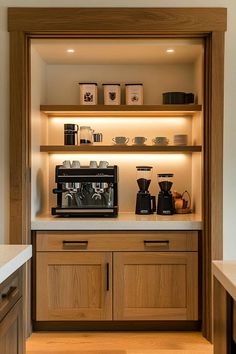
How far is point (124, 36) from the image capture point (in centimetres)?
332

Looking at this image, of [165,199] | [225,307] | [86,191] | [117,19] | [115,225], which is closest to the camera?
[225,307]

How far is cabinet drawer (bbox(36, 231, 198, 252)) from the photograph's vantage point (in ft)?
11.2

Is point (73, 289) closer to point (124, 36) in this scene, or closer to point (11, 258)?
point (11, 258)

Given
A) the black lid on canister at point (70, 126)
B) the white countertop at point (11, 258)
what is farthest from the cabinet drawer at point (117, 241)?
the white countertop at point (11, 258)

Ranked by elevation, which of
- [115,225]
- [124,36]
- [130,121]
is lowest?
[115,225]

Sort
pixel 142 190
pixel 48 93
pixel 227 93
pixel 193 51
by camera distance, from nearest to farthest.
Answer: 1. pixel 227 93
2. pixel 193 51
3. pixel 142 190
4. pixel 48 93

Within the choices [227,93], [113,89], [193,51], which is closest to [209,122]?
[227,93]

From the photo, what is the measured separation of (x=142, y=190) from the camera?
3.84 m

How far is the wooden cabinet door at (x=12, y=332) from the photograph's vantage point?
1678 millimetres

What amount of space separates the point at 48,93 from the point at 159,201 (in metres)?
1.40

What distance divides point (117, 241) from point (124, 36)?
1.51 m

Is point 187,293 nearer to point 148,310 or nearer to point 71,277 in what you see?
point 148,310

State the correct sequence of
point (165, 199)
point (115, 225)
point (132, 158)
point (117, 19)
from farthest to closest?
1. point (132, 158)
2. point (165, 199)
3. point (115, 225)
4. point (117, 19)

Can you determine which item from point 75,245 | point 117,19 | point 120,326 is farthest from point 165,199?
point 117,19
